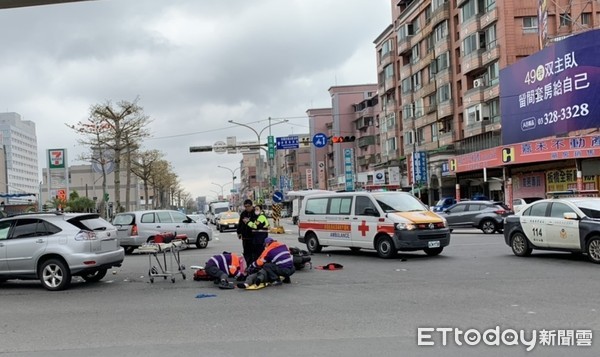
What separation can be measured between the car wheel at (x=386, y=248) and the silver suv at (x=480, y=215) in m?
12.9

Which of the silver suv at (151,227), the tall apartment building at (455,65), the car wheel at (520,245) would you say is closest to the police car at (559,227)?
the car wheel at (520,245)

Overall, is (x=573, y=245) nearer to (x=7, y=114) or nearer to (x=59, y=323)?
(x=59, y=323)

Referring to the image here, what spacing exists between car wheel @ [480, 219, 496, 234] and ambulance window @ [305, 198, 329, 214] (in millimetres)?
12165

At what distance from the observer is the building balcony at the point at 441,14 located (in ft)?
176

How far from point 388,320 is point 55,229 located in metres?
7.66

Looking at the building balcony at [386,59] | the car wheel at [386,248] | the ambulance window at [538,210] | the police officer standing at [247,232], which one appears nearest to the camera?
the police officer standing at [247,232]

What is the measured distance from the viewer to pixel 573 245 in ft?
44.4

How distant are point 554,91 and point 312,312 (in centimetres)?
3060

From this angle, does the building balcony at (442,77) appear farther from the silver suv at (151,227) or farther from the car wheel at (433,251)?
the car wheel at (433,251)

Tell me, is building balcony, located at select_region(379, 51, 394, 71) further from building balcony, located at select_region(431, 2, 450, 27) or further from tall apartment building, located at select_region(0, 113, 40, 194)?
tall apartment building, located at select_region(0, 113, 40, 194)

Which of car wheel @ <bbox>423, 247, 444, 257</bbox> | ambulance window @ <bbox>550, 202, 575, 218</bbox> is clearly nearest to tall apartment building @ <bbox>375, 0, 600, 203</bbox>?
ambulance window @ <bbox>550, 202, 575, 218</bbox>

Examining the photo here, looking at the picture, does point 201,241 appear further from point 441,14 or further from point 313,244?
point 441,14

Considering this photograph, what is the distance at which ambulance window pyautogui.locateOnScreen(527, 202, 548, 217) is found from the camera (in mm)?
14473

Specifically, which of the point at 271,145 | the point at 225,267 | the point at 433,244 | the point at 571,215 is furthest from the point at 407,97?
the point at 225,267
